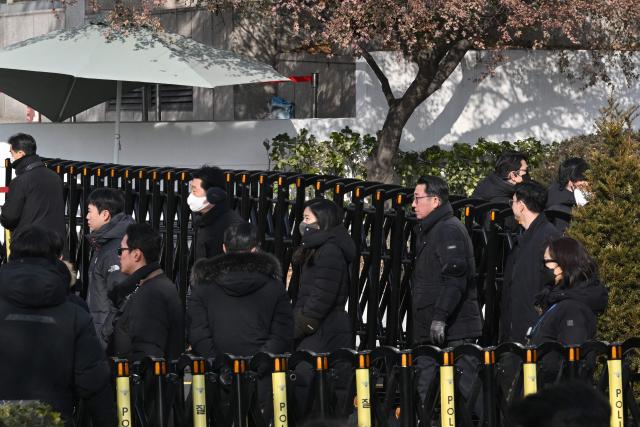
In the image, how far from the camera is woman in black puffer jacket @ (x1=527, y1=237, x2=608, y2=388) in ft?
22.7

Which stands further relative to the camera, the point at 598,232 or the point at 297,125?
the point at 297,125

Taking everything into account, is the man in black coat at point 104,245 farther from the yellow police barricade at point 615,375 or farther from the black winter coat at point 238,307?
the yellow police barricade at point 615,375

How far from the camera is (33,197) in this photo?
37.0ft

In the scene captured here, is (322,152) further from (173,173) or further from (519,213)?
(519,213)

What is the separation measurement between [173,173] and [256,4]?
24.5 ft

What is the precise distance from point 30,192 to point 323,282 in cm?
428

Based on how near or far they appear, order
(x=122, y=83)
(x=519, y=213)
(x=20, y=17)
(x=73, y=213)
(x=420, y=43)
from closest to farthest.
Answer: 1. (x=519, y=213)
2. (x=73, y=213)
3. (x=420, y=43)
4. (x=122, y=83)
5. (x=20, y=17)

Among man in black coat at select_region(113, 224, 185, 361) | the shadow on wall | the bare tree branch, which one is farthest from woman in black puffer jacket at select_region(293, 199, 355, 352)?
the shadow on wall

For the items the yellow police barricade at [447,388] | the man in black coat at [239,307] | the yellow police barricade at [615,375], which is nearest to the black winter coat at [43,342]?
the man in black coat at [239,307]

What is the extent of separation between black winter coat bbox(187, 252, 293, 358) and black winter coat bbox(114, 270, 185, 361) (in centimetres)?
11

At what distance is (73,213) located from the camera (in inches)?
490

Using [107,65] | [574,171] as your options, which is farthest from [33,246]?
[107,65]

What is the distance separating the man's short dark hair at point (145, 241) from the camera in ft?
22.9

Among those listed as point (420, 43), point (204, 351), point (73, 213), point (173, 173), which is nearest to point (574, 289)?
point (204, 351)
